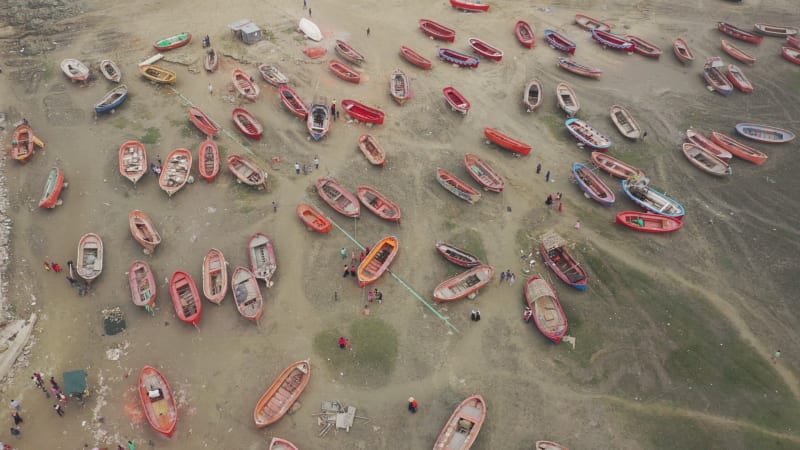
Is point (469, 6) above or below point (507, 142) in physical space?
above

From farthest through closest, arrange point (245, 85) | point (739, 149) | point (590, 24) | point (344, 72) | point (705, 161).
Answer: point (590, 24), point (344, 72), point (245, 85), point (739, 149), point (705, 161)

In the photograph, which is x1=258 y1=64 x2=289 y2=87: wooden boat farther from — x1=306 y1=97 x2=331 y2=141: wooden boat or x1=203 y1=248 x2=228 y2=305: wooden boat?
x1=203 y1=248 x2=228 y2=305: wooden boat

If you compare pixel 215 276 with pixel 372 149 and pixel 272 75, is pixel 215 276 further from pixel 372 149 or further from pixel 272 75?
pixel 272 75

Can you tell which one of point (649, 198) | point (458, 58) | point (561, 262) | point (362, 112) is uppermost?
point (458, 58)

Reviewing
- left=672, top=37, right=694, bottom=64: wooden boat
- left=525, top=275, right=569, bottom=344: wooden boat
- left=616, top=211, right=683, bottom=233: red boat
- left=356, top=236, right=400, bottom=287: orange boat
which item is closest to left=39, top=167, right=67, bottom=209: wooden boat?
left=356, top=236, right=400, bottom=287: orange boat

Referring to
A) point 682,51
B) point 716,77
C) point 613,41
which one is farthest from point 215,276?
point 682,51

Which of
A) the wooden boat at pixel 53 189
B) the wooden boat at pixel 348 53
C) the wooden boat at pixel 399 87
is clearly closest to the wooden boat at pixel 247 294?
the wooden boat at pixel 53 189

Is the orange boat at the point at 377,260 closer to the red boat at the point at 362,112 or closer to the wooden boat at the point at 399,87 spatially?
the red boat at the point at 362,112

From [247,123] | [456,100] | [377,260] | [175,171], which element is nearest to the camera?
[377,260]
